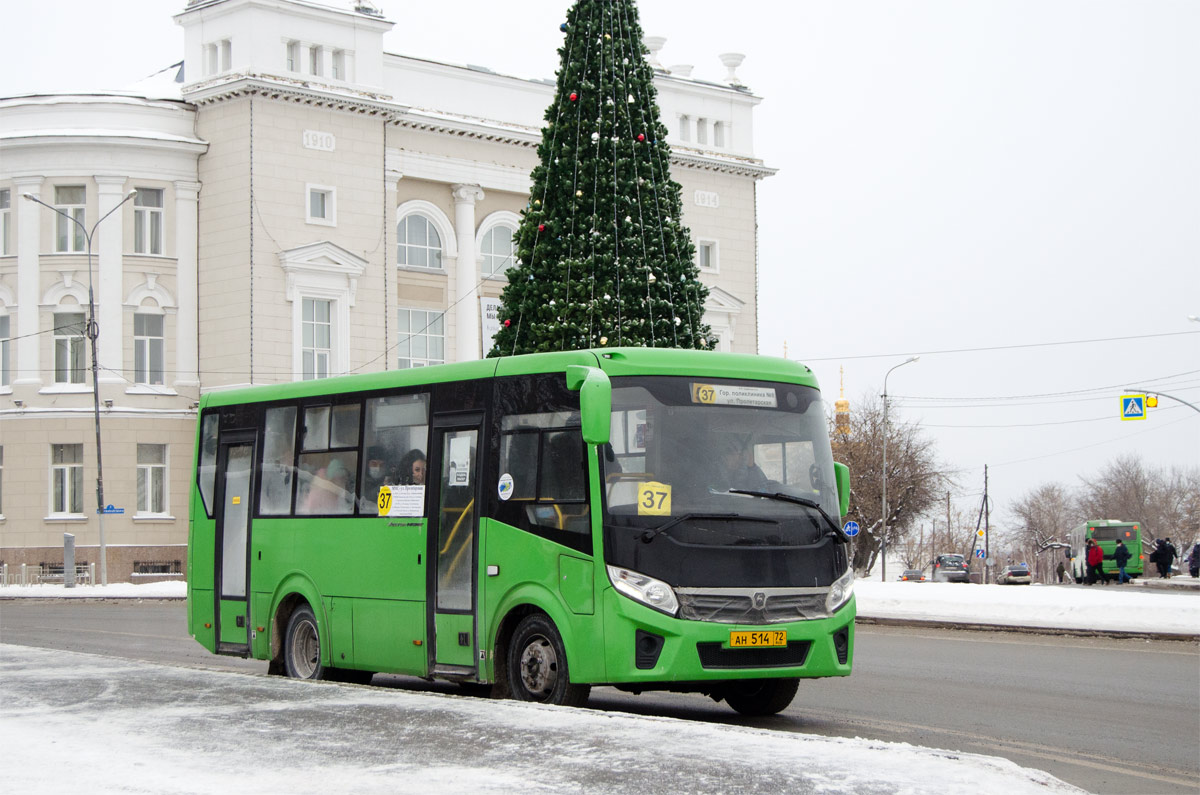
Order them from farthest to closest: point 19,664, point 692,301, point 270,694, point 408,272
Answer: point 408,272, point 692,301, point 19,664, point 270,694

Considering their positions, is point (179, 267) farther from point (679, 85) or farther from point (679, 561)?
point (679, 561)

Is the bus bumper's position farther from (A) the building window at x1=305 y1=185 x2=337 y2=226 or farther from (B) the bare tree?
(B) the bare tree

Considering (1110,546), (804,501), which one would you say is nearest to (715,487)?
(804,501)

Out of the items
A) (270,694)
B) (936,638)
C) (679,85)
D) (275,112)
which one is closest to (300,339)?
(275,112)

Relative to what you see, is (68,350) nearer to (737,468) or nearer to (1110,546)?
(1110,546)

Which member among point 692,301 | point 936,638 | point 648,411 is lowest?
point 936,638

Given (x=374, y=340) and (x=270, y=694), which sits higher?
(x=374, y=340)

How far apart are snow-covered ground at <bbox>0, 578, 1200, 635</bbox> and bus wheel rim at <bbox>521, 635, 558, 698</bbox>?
1227 centimetres

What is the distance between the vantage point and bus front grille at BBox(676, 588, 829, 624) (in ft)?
39.2

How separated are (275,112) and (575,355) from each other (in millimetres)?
42133

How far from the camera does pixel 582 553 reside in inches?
480

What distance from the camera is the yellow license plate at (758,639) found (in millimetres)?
11945

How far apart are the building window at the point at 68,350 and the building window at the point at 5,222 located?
2.99 metres

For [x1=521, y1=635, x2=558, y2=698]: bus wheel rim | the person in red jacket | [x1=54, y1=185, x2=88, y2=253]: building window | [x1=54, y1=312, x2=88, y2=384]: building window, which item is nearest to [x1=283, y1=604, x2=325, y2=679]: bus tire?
[x1=521, y1=635, x2=558, y2=698]: bus wheel rim
